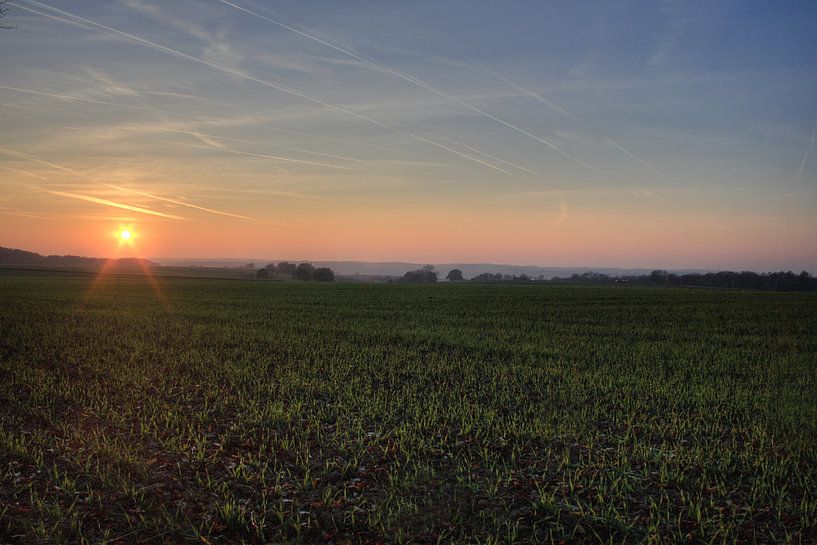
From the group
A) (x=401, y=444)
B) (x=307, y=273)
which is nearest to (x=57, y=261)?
(x=307, y=273)

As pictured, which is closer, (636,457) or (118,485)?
(118,485)

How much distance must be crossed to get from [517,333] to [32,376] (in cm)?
1860

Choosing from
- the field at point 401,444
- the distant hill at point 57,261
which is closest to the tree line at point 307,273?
the distant hill at point 57,261

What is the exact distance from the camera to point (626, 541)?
6.67m

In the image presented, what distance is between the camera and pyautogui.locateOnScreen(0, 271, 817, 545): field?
23.1 ft

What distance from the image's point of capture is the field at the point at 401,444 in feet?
23.1

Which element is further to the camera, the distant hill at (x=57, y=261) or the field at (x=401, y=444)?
the distant hill at (x=57, y=261)

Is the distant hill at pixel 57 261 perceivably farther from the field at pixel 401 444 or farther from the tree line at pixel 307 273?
the field at pixel 401 444

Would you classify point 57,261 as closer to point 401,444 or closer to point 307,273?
point 307,273

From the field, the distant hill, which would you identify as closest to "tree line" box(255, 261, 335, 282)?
the distant hill

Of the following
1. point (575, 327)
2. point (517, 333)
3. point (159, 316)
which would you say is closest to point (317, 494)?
point (517, 333)

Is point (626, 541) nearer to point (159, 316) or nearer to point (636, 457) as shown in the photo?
point (636, 457)

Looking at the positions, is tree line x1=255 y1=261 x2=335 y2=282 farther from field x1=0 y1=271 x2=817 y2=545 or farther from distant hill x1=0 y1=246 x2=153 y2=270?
field x1=0 y1=271 x2=817 y2=545

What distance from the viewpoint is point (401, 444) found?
970 centimetres
